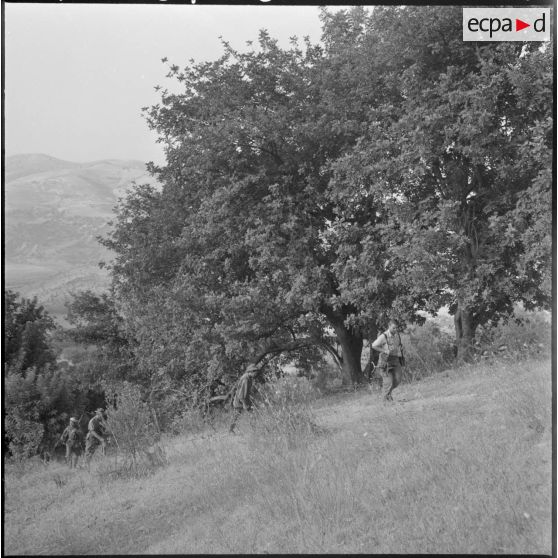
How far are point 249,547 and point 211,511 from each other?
58.3 inches

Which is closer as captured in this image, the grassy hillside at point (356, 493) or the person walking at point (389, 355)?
the grassy hillside at point (356, 493)

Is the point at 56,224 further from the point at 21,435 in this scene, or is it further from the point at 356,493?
the point at 356,493

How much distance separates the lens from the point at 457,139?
13.0 m

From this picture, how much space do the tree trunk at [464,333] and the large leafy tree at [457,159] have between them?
11 cm

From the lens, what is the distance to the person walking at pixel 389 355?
10664 mm

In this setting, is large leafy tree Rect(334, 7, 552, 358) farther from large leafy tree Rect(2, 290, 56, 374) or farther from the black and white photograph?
large leafy tree Rect(2, 290, 56, 374)

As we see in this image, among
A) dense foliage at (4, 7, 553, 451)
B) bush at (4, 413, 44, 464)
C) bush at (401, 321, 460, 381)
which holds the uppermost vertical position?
dense foliage at (4, 7, 553, 451)

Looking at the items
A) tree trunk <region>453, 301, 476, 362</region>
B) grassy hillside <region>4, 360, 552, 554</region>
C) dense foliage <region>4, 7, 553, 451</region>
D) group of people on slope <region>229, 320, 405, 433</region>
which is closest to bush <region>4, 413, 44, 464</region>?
dense foliage <region>4, 7, 553, 451</region>

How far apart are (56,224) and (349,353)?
48980 mm

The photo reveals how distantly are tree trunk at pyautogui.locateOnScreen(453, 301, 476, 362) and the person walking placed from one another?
181 inches

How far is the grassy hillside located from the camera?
4.71m

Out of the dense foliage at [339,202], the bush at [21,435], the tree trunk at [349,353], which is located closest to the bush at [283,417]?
the dense foliage at [339,202]

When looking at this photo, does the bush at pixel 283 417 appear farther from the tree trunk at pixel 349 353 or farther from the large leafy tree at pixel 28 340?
the large leafy tree at pixel 28 340

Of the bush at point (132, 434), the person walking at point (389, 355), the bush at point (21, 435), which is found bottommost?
the bush at point (21, 435)
